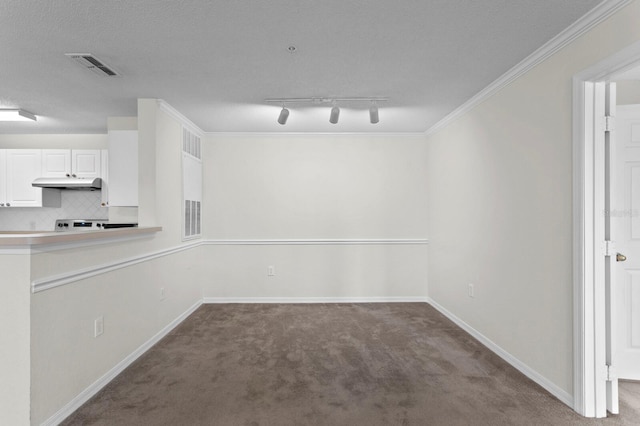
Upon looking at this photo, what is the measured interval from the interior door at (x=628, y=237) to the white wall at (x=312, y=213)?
2.62 meters

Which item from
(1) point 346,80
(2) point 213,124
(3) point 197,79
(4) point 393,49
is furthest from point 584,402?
(2) point 213,124

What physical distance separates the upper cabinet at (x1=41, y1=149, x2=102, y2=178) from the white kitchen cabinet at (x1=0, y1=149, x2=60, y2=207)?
0.22 meters

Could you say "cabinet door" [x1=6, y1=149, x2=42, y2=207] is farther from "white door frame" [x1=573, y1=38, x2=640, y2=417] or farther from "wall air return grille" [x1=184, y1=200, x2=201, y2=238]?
"white door frame" [x1=573, y1=38, x2=640, y2=417]

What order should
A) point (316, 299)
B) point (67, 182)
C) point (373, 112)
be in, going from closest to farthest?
point (373, 112) < point (67, 182) < point (316, 299)

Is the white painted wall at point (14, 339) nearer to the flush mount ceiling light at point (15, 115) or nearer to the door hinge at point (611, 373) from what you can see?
the flush mount ceiling light at point (15, 115)

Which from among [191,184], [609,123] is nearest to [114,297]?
[191,184]

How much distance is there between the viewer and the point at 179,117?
409 centimetres

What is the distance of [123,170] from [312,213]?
8.41 ft

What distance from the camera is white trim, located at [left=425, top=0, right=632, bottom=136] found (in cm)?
193

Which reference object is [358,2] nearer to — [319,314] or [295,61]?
[295,61]

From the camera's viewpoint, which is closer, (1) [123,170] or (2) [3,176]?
(1) [123,170]

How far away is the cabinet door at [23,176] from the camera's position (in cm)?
467

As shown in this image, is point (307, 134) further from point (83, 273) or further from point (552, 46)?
point (83, 273)

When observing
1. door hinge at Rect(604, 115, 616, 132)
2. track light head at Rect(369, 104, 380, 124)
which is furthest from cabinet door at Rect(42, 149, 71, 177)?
door hinge at Rect(604, 115, 616, 132)
